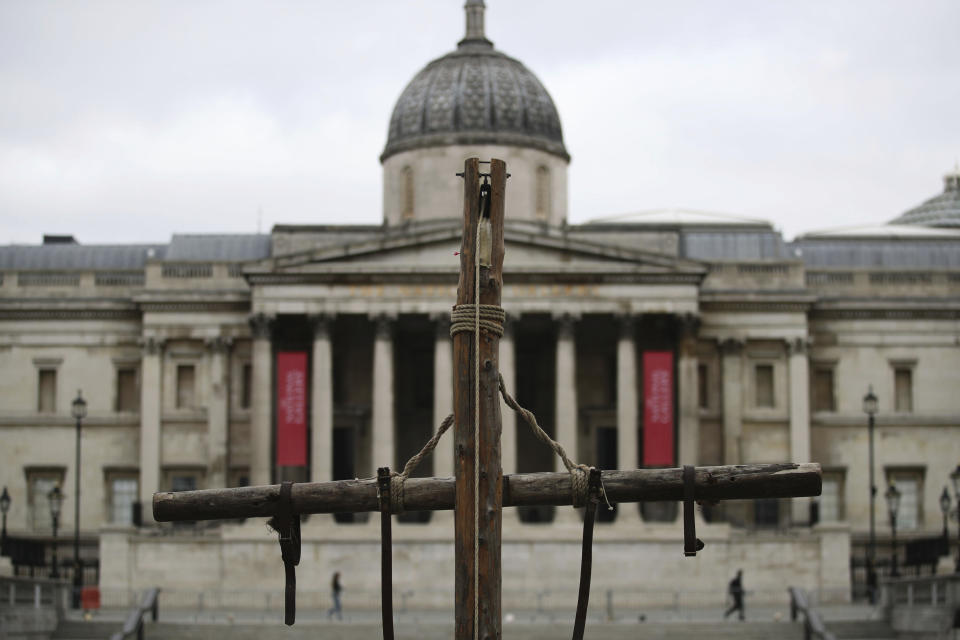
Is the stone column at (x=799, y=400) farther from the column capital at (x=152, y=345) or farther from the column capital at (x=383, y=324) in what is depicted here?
the column capital at (x=152, y=345)

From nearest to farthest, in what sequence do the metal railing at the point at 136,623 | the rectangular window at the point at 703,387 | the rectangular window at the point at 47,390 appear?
the metal railing at the point at 136,623
the rectangular window at the point at 703,387
the rectangular window at the point at 47,390

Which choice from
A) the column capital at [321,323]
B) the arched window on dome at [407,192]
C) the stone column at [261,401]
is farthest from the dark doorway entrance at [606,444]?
the stone column at [261,401]

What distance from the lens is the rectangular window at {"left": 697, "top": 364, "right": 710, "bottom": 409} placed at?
2918 inches

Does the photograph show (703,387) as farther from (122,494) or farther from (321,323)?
(122,494)

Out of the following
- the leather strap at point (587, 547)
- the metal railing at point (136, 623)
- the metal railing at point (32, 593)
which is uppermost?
the leather strap at point (587, 547)

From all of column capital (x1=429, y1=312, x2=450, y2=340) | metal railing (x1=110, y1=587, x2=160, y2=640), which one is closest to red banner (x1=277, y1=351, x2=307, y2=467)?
column capital (x1=429, y1=312, x2=450, y2=340)

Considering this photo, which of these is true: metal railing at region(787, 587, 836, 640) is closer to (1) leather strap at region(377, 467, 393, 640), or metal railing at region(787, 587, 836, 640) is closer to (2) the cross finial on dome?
(2) the cross finial on dome

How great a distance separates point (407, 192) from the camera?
243 feet

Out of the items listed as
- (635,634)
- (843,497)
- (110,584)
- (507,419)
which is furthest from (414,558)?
(843,497)

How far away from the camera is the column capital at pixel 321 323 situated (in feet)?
222

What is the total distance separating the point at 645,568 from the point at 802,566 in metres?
5.62

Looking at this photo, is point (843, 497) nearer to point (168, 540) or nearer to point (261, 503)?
point (168, 540)

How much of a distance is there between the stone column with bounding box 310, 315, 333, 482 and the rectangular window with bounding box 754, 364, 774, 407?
1815cm

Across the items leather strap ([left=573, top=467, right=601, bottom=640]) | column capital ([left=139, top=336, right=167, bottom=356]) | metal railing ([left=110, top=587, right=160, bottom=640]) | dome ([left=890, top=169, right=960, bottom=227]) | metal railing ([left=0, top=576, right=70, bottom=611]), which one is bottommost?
metal railing ([left=110, top=587, right=160, bottom=640])
